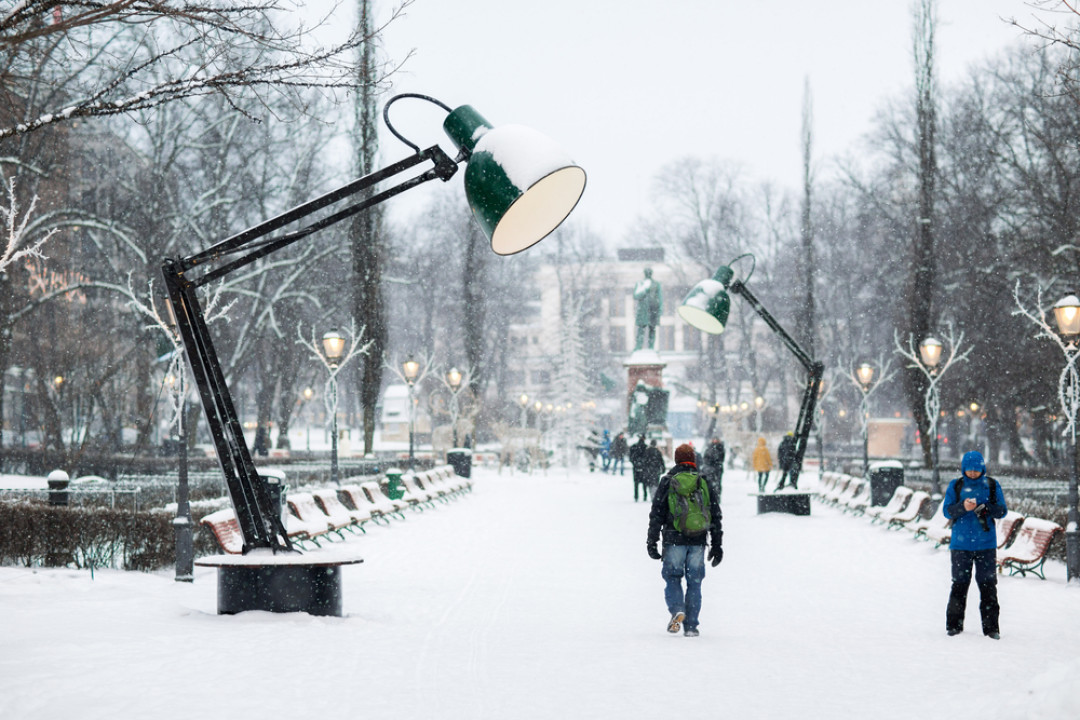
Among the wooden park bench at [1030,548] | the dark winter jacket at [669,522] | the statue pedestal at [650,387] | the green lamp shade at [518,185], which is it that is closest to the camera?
the green lamp shade at [518,185]

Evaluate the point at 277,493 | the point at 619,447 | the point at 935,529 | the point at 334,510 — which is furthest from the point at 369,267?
the point at 935,529

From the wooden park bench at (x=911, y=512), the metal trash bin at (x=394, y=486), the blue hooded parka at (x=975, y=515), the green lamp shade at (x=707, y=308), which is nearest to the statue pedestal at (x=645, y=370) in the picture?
Result: the metal trash bin at (x=394, y=486)

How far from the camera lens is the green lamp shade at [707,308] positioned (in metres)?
17.8

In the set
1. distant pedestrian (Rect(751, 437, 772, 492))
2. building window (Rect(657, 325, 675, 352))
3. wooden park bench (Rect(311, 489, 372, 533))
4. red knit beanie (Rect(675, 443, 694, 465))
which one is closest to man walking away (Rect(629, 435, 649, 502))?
distant pedestrian (Rect(751, 437, 772, 492))

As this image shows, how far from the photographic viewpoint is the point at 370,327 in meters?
36.2

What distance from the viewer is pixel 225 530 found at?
42.0ft

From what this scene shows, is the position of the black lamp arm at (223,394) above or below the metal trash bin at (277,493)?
above

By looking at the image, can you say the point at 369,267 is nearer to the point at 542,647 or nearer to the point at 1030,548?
the point at 1030,548

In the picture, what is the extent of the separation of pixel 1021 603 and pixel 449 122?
7.68m

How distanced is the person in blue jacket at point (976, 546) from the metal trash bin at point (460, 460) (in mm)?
25801

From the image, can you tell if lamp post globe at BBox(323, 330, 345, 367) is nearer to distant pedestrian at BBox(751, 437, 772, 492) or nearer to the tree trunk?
the tree trunk

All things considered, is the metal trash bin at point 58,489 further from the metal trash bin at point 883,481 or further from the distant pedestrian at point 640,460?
the metal trash bin at point 883,481

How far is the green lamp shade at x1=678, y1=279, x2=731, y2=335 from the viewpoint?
17797 millimetres

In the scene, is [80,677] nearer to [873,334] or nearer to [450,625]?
[450,625]
